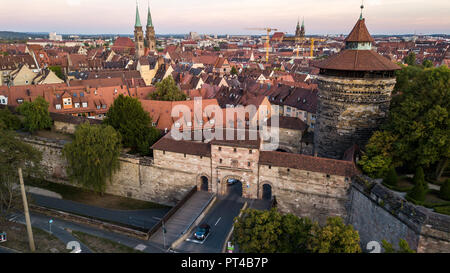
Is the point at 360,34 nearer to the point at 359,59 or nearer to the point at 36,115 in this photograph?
the point at 359,59

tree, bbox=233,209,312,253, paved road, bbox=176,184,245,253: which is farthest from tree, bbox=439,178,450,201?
paved road, bbox=176,184,245,253

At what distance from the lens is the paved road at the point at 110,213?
1483 inches

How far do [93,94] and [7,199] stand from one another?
35.6 meters

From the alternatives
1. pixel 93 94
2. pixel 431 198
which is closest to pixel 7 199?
pixel 93 94

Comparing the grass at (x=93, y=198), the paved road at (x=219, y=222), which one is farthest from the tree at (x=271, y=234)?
the grass at (x=93, y=198)

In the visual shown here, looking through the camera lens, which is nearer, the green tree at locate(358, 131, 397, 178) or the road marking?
the road marking

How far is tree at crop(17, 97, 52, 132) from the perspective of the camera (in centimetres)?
5053

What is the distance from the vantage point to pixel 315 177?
32625mm

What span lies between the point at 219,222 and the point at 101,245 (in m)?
11.3

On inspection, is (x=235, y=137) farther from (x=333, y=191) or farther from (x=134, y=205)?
(x=134, y=205)

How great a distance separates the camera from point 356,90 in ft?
115

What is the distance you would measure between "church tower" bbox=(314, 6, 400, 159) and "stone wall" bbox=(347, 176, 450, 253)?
786 cm

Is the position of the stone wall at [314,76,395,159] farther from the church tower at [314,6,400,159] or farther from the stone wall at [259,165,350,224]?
the stone wall at [259,165,350,224]
